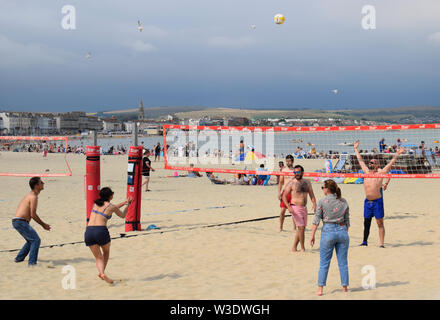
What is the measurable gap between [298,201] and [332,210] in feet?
7.56

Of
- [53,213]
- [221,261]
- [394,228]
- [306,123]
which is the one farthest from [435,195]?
[306,123]

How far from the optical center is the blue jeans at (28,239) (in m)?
6.79

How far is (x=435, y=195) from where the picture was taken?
15500 millimetres

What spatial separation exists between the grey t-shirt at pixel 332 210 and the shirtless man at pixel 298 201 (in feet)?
6.59

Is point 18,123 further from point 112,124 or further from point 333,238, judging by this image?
point 333,238

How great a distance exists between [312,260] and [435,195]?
9.85m

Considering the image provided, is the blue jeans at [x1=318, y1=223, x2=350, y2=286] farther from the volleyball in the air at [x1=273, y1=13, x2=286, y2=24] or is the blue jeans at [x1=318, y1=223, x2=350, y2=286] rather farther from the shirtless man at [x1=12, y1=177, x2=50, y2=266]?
the volleyball in the air at [x1=273, y1=13, x2=286, y2=24]

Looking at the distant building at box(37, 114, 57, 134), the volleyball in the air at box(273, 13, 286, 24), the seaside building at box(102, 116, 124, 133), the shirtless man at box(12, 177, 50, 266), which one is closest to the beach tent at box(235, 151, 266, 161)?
the volleyball in the air at box(273, 13, 286, 24)

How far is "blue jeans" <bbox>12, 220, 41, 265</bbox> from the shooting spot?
6.79 metres

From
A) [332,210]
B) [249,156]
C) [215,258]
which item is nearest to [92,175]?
[215,258]

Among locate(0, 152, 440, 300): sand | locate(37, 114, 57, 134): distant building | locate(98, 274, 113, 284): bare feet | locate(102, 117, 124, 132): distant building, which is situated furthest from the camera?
locate(102, 117, 124, 132): distant building

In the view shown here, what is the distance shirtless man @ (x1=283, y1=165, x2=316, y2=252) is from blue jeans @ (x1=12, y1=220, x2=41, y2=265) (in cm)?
384

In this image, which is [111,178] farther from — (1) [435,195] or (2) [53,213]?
(1) [435,195]

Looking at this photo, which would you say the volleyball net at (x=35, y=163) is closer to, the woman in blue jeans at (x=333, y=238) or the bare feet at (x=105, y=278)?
the bare feet at (x=105, y=278)
